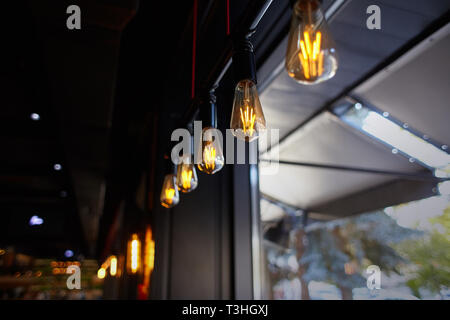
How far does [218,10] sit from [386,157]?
65.4 inches

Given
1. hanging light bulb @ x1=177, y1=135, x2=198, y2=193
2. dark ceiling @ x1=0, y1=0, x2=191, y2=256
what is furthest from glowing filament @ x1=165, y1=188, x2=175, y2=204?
dark ceiling @ x1=0, y1=0, x2=191, y2=256

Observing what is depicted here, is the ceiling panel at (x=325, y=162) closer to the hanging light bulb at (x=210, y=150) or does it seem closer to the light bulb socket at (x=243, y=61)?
the hanging light bulb at (x=210, y=150)

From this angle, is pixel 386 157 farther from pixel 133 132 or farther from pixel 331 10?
pixel 133 132

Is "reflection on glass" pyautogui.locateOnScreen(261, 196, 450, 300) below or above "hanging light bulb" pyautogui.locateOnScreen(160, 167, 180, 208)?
below

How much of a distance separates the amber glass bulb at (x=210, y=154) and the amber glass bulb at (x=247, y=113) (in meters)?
0.18

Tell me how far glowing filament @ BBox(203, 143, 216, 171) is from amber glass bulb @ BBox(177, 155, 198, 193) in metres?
0.21

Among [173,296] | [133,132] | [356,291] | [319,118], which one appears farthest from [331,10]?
[133,132]

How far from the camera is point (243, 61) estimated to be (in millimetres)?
921

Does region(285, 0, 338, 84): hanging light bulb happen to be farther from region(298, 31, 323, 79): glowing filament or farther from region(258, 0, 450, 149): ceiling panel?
region(258, 0, 450, 149): ceiling panel

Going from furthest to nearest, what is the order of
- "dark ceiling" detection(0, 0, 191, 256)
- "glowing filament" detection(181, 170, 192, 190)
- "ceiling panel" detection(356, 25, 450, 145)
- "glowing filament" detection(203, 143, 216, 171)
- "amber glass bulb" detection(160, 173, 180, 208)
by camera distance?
"dark ceiling" detection(0, 0, 191, 256), "ceiling panel" detection(356, 25, 450, 145), "amber glass bulb" detection(160, 173, 180, 208), "glowing filament" detection(181, 170, 192, 190), "glowing filament" detection(203, 143, 216, 171)

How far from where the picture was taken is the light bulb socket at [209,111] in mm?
1155

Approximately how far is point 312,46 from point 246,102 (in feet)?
0.84

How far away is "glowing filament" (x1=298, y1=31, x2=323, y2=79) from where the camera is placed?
2.27 ft

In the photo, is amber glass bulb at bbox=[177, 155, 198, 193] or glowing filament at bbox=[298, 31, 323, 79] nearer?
glowing filament at bbox=[298, 31, 323, 79]
